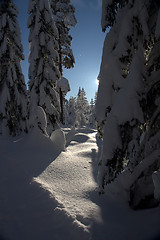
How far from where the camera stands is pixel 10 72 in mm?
10000

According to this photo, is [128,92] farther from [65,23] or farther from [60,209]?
[65,23]

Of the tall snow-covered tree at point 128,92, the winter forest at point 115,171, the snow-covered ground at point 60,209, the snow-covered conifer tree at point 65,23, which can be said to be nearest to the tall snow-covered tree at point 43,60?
the snow-covered conifer tree at point 65,23

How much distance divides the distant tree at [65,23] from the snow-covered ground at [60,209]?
11.2 metres

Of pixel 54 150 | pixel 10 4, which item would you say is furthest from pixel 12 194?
pixel 10 4

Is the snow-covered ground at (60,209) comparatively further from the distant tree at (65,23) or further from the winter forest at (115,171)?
the distant tree at (65,23)

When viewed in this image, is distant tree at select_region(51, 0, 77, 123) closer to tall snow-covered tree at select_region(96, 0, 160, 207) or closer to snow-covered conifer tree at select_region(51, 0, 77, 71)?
snow-covered conifer tree at select_region(51, 0, 77, 71)

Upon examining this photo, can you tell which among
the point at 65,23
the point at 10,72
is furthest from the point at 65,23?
the point at 10,72

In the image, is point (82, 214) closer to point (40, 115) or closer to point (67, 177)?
point (67, 177)

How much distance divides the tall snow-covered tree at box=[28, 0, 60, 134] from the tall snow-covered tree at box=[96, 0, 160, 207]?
8743 mm

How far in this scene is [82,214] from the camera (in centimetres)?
276

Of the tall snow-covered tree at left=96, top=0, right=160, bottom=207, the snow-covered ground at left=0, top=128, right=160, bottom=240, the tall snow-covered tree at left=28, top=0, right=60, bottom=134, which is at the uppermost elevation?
the tall snow-covered tree at left=28, top=0, right=60, bottom=134

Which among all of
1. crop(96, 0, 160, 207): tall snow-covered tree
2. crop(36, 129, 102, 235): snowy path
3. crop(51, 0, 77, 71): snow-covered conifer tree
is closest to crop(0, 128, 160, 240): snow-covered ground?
crop(36, 129, 102, 235): snowy path

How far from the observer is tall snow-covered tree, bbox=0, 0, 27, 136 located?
32.1 ft

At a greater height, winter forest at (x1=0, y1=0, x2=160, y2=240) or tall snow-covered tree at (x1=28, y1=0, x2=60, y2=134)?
tall snow-covered tree at (x1=28, y1=0, x2=60, y2=134)
